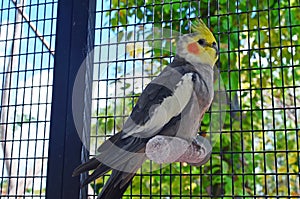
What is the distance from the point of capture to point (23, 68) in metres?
1.11

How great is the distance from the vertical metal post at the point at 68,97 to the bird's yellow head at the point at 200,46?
10.2 inches

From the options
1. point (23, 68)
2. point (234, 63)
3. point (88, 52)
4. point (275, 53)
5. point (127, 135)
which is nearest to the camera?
point (127, 135)

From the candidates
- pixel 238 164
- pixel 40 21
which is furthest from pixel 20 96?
pixel 238 164

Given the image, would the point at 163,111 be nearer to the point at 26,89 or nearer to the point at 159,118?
the point at 159,118

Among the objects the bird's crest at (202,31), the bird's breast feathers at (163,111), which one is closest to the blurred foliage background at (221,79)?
the bird's crest at (202,31)

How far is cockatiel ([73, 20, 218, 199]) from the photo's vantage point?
837 millimetres

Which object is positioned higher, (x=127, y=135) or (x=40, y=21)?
(x=40, y=21)

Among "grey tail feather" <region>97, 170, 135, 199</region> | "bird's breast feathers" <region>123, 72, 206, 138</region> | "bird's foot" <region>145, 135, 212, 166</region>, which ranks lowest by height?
"grey tail feather" <region>97, 170, 135, 199</region>

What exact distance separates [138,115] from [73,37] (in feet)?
0.84

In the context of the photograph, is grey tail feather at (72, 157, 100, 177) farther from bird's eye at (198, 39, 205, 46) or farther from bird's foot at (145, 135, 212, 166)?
bird's eye at (198, 39, 205, 46)

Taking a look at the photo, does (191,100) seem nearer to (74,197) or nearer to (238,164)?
(74,197)

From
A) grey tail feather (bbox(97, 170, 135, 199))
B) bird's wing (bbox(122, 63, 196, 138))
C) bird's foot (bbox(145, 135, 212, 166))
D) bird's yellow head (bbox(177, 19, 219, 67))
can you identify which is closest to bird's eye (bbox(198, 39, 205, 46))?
bird's yellow head (bbox(177, 19, 219, 67))

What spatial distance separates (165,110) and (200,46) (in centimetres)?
23

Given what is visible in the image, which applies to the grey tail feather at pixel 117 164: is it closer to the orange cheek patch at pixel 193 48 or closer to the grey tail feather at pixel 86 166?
the grey tail feather at pixel 86 166
